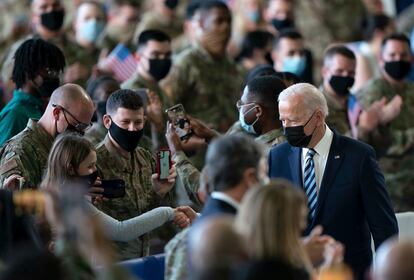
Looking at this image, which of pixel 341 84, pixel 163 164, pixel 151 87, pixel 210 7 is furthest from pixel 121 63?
pixel 163 164

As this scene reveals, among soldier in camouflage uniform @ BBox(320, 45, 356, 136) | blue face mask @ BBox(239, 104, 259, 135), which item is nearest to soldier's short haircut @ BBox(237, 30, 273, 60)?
soldier in camouflage uniform @ BBox(320, 45, 356, 136)

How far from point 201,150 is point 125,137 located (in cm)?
213

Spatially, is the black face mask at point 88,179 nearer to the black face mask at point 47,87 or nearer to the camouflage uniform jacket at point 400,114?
the black face mask at point 47,87

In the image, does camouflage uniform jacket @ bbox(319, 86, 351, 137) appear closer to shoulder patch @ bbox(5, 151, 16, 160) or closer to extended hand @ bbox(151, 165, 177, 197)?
extended hand @ bbox(151, 165, 177, 197)

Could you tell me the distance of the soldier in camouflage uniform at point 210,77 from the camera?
13016 mm

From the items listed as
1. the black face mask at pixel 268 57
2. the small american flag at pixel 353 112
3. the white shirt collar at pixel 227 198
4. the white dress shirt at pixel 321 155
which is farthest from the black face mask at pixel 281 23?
the white shirt collar at pixel 227 198

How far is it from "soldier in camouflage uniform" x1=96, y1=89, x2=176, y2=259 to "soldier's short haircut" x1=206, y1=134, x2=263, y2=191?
2.15 metres

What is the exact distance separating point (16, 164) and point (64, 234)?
241 cm

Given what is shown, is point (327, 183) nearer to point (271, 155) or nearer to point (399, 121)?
point (271, 155)

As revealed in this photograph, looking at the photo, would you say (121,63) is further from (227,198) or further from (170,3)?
(227,198)

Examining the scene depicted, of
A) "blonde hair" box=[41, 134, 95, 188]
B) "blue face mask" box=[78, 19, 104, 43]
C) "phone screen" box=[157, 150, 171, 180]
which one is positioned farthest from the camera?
"blue face mask" box=[78, 19, 104, 43]

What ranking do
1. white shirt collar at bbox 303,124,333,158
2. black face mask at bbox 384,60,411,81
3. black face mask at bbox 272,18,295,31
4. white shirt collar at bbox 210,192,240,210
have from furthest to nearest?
1. black face mask at bbox 272,18,295,31
2. black face mask at bbox 384,60,411,81
3. white shirt collar at bbox 303,124,333,158
4. white shirt collar at bbox 210,192,240,210

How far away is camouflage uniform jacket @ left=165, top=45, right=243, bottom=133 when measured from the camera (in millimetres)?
12984

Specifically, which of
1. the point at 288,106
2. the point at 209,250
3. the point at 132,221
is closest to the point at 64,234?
the point at 209,250
